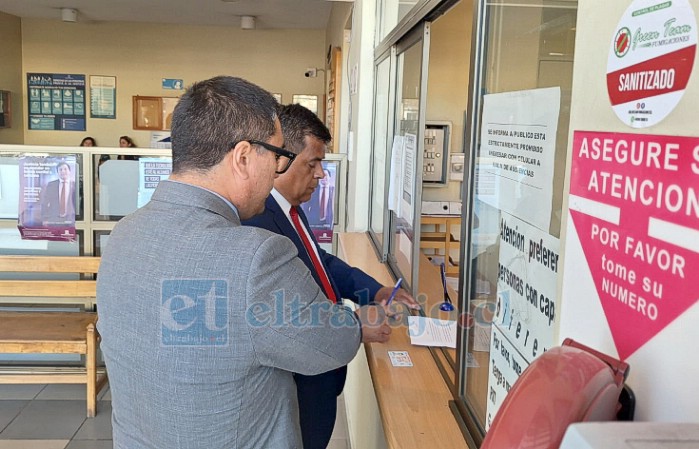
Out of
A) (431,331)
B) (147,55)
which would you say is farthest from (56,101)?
(431,331)

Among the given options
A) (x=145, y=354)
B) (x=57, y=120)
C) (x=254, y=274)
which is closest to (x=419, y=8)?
(x=254, y=274)

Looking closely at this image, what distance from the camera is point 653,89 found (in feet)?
1.89

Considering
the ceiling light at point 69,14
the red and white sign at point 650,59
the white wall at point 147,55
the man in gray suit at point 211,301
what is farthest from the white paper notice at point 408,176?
the white wall at point 147,55

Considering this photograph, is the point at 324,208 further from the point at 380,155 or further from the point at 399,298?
the point at 399,298

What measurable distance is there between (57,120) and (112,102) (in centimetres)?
80

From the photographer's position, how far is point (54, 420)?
3.29 metres

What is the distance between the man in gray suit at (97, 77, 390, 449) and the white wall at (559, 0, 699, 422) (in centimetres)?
50

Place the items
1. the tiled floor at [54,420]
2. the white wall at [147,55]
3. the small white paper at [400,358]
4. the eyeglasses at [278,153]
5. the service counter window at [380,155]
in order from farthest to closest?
the white wall at [147,55] → the tiled floor at [54,420] → the service counter window at [380,155] → the small white paper at [400,358] → the eyeglasses at [278,153]

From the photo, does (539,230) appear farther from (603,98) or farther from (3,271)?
(3,271)

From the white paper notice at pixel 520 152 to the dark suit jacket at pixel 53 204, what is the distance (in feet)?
9.78

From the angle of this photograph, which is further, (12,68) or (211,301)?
(12,68)

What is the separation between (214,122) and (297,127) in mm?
742

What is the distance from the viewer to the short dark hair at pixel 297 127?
6.13 feet

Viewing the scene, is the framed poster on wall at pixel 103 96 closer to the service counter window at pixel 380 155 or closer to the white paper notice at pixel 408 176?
the service counter window at pixel 380 155
